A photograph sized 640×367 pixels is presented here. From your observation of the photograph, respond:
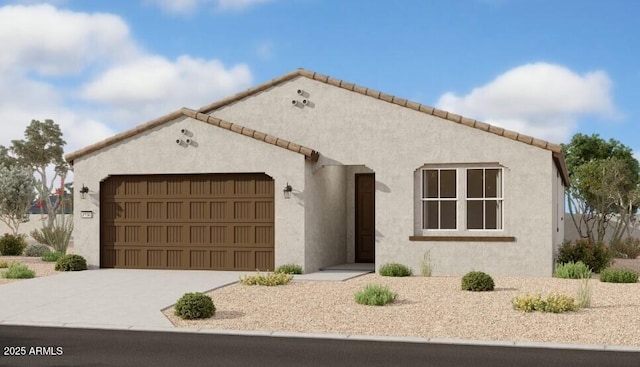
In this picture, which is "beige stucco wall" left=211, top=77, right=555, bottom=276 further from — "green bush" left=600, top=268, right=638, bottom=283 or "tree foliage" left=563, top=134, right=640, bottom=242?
"tree foliage" left=563, top=134, right=640, bottom=242

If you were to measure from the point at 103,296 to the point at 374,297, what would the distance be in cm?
556

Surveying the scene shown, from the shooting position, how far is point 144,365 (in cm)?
900

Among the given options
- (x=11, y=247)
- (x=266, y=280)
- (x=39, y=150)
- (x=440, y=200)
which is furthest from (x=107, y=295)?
(x=39, y=150)

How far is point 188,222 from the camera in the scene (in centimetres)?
1998

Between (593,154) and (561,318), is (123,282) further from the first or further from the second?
(593,154)

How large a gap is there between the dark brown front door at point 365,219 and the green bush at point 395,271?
10.5ft

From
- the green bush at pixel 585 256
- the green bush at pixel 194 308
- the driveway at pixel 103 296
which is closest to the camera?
the green bush at pixel 194 308

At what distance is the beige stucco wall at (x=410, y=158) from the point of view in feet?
61.8

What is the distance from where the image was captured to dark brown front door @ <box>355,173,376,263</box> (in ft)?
73.8

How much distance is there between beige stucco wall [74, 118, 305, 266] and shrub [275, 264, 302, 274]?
154 millimetres

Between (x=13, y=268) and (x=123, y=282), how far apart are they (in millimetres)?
3880

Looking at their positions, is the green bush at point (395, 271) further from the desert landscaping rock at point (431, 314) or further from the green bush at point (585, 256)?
the green bush at point (585, 256)

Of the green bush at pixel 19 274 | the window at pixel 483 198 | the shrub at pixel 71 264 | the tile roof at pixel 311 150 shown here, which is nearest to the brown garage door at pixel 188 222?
the shrub at pixel 71 264

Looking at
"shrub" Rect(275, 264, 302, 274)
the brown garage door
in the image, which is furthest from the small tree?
"shrub" Rect(275, 264, 302, 274)
